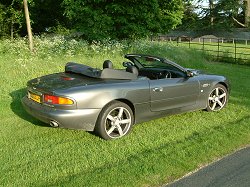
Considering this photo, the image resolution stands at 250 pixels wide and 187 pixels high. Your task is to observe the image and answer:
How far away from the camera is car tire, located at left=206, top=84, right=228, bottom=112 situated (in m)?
6.18

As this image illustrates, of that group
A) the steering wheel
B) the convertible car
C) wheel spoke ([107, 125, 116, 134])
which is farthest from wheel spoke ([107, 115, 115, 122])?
the steering wheel

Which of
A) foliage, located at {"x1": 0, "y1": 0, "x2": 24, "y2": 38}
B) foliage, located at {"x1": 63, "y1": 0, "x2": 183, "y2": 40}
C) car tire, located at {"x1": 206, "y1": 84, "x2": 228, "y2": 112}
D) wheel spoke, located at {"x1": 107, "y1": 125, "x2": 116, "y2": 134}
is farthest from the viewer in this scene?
foliage, located at {"x1": 0, "y1": 0, "x2": 24, "y2": 38}

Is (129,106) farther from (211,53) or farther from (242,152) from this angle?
(211,53)

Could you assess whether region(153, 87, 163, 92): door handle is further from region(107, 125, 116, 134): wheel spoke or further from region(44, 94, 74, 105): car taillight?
region(44, 94, 74, 105): car taillight

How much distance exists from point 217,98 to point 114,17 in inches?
402

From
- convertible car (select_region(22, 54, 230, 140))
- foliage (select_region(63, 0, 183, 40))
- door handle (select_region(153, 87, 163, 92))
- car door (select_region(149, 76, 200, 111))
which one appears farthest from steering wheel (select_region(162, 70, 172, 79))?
foliage (select_region(63, 0, 183, 40))

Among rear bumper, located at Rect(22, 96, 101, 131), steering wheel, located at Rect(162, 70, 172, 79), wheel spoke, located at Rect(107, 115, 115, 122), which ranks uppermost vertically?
steering wheel, located at Rect(162, 70, 172, 79)

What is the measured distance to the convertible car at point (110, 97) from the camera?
431cm

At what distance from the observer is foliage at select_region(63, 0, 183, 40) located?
48.3 ft

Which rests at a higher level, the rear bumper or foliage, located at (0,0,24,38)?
foliage, located at (0,0,24,38)

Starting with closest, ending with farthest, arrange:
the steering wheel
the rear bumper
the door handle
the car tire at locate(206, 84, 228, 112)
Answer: the rear bumper, the door handle, the steering wheel, the car tire at locate(206, 84, 228, 112)

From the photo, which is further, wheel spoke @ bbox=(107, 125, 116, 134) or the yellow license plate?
wheel spoke @ bbox=(107, 125, 116, 134)

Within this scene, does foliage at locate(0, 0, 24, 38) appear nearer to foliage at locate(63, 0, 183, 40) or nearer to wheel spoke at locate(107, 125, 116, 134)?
foliage at locate(63, 0, 183, 40)

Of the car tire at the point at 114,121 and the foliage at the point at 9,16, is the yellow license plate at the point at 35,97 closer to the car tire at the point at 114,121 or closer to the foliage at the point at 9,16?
the car tire at the point at 114,121
